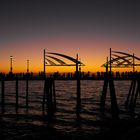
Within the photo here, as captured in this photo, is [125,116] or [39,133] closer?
[39,133]

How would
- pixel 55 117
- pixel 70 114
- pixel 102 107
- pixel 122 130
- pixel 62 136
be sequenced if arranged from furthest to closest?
pixel 102 107, pixel 70 114, pixel 55 117, pixel 62 136, pixel 122 130

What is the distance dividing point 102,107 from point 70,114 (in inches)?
182

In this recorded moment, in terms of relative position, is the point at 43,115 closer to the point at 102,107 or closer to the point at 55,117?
the point at 55,117

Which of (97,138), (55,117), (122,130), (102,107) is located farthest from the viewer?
(102,107)

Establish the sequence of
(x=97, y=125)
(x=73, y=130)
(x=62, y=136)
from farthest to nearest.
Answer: (x=97, y=125)
(x=73, y=130)
(x=62, y=136)

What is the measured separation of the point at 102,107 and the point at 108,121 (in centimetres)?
778

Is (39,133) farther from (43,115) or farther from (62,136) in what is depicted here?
(43,115)

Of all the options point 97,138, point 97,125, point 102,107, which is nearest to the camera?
point 97,138

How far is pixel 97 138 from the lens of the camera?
51.4 feet

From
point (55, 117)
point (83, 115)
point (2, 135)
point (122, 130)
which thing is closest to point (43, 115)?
point (55, 117)

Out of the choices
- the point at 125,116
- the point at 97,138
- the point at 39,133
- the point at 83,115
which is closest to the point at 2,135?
the point at 39,133

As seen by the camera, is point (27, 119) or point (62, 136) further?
point (27, 119)

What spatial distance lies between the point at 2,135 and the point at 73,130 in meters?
5.60

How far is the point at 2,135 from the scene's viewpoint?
22.0 metres
